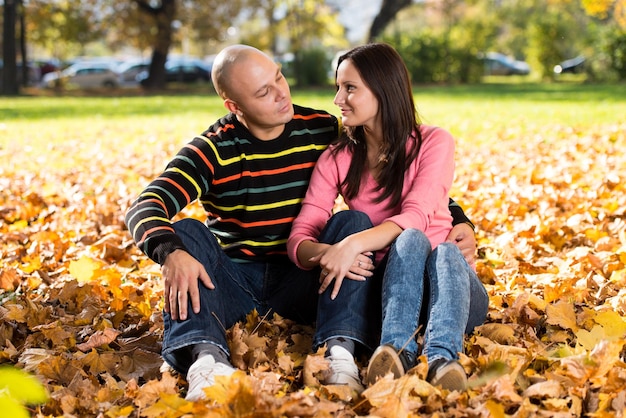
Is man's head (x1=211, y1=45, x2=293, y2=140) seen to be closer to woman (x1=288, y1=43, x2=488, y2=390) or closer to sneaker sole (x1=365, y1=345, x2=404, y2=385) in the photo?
woman (x1=288, y1=43, x2=488, y2=390)

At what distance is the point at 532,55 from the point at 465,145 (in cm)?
2111

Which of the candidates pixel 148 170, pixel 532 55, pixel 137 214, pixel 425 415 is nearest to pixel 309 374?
pixel 425 415

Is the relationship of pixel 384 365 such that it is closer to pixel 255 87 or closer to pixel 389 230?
pixel 389 230

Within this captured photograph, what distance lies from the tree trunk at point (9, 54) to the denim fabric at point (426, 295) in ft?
78.3

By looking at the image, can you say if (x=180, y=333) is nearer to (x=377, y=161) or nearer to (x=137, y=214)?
(x=137, y=214)

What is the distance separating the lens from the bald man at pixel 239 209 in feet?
8.45

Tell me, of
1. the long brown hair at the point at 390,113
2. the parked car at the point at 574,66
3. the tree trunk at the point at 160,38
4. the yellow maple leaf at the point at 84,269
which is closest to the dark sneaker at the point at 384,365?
the long brown hair at the point at 390,113

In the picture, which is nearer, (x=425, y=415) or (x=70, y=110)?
(x=425, y=415)

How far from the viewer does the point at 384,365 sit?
232cm

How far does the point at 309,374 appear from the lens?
8.04ft

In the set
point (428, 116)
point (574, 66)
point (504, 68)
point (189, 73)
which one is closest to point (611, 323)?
point (428, 116)

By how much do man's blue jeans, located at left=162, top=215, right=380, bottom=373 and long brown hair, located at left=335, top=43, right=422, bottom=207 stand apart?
27cm

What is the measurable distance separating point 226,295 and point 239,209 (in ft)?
1.13

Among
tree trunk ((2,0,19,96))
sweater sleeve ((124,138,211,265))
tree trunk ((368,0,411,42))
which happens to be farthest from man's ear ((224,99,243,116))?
tree trunk ((368,0,411,42))
